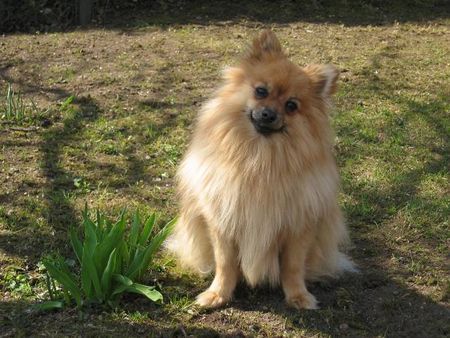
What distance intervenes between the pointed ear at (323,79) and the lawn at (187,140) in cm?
102

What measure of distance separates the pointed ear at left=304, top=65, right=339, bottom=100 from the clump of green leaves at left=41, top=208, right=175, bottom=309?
1006mm

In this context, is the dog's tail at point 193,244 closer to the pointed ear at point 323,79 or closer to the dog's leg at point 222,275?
the dog's leg at point 222,275

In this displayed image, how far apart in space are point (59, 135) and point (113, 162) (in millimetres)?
627

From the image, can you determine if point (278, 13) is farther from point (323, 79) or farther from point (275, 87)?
point (275, 87)

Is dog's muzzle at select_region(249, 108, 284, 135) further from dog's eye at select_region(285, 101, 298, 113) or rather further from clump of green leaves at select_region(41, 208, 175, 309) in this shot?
clump of green leaves at select_region(41, 208, 175, 309)

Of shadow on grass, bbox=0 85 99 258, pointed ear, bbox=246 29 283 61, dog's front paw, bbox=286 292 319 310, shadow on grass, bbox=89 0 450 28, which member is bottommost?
dog's front paw, bbox=286 292 319 310

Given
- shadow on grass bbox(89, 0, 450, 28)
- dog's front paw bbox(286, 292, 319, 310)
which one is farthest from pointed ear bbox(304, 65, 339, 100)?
shadow on grass bbox(89, 0, 450, 28)

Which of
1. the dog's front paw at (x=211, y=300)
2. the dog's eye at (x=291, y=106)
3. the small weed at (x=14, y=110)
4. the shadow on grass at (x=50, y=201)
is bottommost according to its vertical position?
the dog's front paw at (x=211, y=300)

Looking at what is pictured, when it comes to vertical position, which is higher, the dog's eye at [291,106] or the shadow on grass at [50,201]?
the dog's eye at [291,106]

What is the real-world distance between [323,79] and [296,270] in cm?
94

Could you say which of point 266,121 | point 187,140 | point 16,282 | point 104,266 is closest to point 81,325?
point 104,266

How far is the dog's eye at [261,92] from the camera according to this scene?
2881mm

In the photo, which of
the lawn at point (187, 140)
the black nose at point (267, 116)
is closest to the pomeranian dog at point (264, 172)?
the black nose at point (267, 116)

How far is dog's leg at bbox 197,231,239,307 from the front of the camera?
3031mm
